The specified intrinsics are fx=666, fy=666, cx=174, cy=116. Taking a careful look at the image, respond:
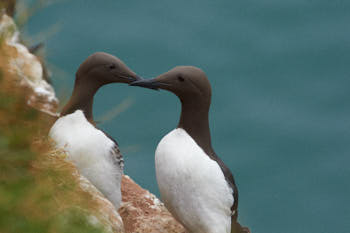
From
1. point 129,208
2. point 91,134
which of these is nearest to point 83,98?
point 91,134

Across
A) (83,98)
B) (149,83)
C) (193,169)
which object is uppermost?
(149,83)

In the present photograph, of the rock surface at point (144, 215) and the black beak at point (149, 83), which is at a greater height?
the black beak at point (149, 83)

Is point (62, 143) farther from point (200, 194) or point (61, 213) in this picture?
point (61, 213)

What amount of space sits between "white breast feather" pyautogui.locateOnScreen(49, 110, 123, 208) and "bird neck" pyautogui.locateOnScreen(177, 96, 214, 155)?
2.30ft

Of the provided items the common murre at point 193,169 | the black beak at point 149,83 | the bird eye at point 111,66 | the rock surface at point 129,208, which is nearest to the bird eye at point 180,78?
the common murre at point 193,169

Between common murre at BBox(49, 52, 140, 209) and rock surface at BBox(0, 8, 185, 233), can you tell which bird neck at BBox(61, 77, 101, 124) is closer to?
common murre at BBox(49, 52, 140, 209)

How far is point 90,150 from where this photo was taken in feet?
18.3

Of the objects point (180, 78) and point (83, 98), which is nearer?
point (180, 78)

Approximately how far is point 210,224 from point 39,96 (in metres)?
3.61

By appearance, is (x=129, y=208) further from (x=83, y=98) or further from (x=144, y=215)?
(x=83, y=98)

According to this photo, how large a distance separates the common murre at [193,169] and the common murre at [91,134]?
0.37 metres

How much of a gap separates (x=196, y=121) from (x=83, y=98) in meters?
1.03

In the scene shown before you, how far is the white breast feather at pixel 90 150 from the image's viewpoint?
18.1 ft

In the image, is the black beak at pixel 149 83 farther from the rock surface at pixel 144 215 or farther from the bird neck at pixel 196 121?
the rock surface at pixel 144 215
